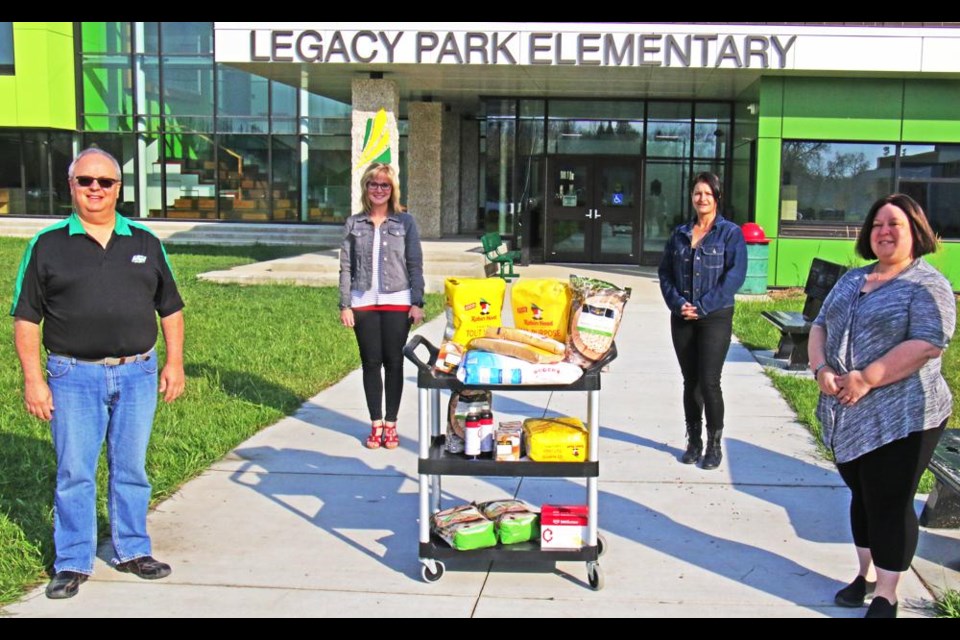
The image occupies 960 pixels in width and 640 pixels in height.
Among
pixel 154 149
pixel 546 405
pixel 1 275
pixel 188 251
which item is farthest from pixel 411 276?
pixel 154 149

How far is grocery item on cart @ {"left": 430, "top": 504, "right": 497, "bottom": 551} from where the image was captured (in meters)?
4.39

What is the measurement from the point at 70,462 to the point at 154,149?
26.5m

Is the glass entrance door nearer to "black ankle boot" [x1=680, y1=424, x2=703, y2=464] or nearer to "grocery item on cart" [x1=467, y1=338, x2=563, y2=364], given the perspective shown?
"black ankle boot" [x1=680, y1=424, x2=703, y2=464]

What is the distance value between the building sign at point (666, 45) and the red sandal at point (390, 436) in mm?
9966

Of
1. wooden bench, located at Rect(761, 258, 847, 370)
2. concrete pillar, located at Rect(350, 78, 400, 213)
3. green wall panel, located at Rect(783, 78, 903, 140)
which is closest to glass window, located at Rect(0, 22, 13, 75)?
concrete pillar, located at Rect(350, 78, 400, 213)

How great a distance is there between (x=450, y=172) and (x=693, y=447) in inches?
700

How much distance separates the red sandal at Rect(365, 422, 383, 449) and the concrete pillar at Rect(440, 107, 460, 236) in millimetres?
16277

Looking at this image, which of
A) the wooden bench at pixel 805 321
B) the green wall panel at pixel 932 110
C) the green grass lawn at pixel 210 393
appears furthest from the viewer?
the green wall panel at pixel 932 110

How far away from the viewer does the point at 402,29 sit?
51.3 ft

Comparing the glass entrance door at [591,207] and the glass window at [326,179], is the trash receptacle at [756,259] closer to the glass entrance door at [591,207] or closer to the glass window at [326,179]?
the glass entrance door at [591,207]

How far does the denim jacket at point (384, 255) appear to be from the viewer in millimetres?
6477

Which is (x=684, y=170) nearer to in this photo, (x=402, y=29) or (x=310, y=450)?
(x=402, y=29)

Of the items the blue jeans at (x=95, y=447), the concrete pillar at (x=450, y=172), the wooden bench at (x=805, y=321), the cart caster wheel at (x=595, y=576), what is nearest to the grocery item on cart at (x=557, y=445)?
the cart caster wheel at (x=595, y=576)

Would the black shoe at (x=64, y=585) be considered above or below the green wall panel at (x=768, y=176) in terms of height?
below
